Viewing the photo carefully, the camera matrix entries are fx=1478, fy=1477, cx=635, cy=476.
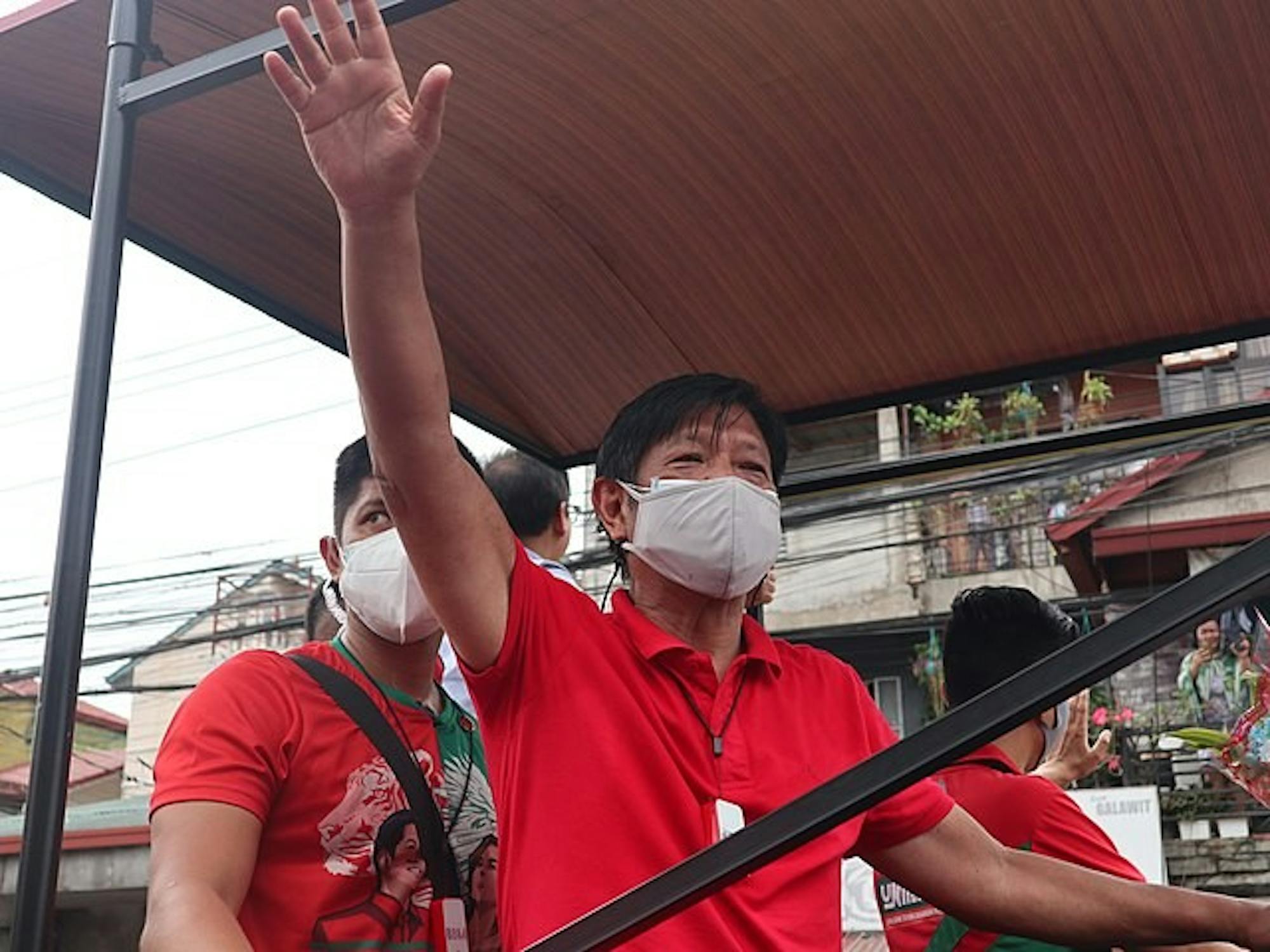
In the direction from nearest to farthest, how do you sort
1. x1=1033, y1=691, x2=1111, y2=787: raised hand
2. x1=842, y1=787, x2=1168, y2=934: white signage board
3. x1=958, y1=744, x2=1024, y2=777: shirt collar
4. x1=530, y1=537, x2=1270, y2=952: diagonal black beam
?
x1=530, y1=537, x2=1270, y2=952: diagonal black beam, x1=958, y1=744, x2=1024, y2=777: shirt collar, x1=1033, y1=691, x2=1111, y2=787: raised hand, x1=842, y1=787, x2=1168, y2=934: white signage board

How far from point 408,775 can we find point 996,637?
1.32m

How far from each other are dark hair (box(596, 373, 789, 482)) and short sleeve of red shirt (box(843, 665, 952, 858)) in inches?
15.8

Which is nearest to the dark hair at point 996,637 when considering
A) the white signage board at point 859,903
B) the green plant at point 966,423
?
the white signage board at point 859,903

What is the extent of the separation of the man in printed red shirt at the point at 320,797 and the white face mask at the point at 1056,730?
1266 millimetres

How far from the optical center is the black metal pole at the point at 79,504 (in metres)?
1.86

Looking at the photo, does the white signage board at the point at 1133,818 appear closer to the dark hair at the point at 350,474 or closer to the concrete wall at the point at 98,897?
the concrete wall at the point at 98,897

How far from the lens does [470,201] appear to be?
278cm

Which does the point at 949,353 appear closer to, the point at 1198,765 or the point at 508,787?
the point at 508,787

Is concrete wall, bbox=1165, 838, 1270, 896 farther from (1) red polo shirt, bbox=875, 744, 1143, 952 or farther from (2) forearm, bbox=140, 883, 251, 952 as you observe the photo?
(2) forearm, bbox=140, 883, 251, 952

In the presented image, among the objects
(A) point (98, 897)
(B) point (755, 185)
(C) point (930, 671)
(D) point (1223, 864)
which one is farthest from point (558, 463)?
(C) point (930, 671)

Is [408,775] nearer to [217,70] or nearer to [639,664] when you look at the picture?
[639,664]

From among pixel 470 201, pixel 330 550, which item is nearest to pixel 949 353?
pixel 470 201

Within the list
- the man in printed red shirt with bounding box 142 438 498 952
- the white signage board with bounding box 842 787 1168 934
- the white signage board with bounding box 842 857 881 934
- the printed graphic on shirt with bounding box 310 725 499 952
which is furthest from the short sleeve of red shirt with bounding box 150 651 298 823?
the white signage board with bounding box 842 787 1168 934

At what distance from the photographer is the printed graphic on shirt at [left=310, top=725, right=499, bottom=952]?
2025 mm
